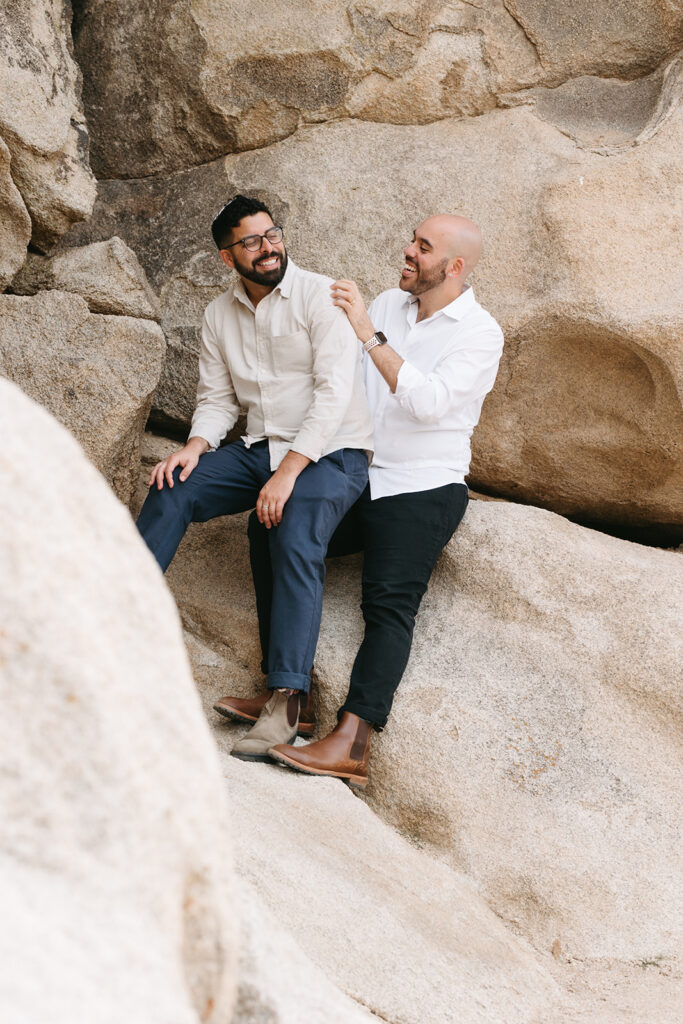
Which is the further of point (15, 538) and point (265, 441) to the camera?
point (265, 441)

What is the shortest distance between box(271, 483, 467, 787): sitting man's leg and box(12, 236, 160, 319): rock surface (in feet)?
4.15

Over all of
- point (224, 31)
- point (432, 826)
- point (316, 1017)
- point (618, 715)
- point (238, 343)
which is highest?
point (224, 31)

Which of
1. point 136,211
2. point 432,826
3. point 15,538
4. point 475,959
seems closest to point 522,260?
point 136,211

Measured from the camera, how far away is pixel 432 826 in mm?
2797

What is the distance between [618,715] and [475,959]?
3.21ft

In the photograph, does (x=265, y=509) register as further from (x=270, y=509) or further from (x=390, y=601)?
(x=390, y=601)

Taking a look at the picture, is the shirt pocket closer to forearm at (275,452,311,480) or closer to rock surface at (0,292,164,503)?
forearm at (275,452,311,480)

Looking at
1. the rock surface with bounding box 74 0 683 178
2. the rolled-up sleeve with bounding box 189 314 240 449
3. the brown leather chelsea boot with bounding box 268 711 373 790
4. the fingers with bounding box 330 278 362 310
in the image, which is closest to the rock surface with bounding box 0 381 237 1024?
the brown leather chelsea boot with bounding box 268 711 373 790

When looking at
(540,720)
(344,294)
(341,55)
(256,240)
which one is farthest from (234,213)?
(540,720)

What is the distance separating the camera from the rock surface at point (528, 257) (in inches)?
143

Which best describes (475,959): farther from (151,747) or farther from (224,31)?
(224,31)

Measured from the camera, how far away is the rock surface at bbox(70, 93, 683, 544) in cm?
364

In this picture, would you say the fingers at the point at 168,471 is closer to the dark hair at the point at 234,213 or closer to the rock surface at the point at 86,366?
the rock surface at the point at 86,366

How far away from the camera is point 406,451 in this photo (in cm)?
336
